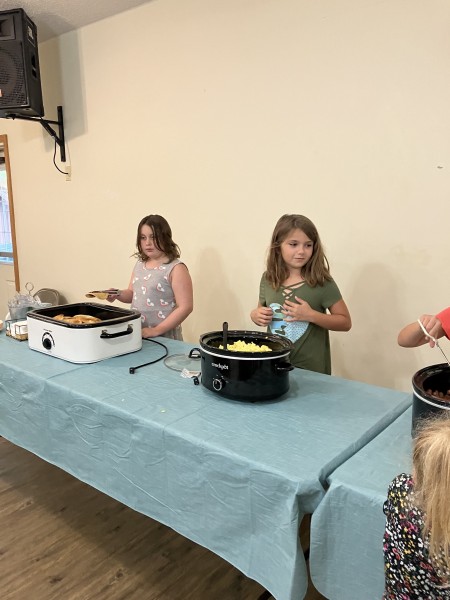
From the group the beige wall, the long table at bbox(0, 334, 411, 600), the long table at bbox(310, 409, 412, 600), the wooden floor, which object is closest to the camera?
the long table at bbox(310, 409, 412, 600)

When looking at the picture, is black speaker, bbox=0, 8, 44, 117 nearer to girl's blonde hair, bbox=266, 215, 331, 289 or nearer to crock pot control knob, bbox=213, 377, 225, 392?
girl's blonde hair, bbox=266, 215, 331, 289

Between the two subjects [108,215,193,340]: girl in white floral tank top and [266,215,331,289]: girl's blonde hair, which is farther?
[108,215,193,340]: girl in white floral tank top

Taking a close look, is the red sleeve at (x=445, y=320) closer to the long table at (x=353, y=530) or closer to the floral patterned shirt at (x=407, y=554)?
the long table at (x=353, y=530)

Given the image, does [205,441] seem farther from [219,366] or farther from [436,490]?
[436,490]

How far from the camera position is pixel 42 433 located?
1476mm

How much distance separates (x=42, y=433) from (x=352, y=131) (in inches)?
69.8

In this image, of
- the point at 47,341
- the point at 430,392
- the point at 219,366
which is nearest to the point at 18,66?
the point at 47,341

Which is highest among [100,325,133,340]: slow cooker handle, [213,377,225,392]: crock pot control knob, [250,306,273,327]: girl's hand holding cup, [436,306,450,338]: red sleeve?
[436,306,450,338]: red sleeve

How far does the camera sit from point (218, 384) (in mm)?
1238

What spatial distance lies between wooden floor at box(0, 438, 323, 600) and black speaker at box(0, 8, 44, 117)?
232 cm

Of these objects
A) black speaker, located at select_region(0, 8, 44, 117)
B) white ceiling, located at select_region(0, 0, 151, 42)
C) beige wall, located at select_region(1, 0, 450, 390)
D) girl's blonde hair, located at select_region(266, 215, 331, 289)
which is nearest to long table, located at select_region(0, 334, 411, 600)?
girl's blonde hair, located at select_region(266, 215, 331, 289)

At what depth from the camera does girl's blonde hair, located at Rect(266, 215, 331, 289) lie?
1.68 m

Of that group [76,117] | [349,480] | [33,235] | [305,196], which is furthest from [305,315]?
[33,235]

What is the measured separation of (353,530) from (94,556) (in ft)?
3.79
